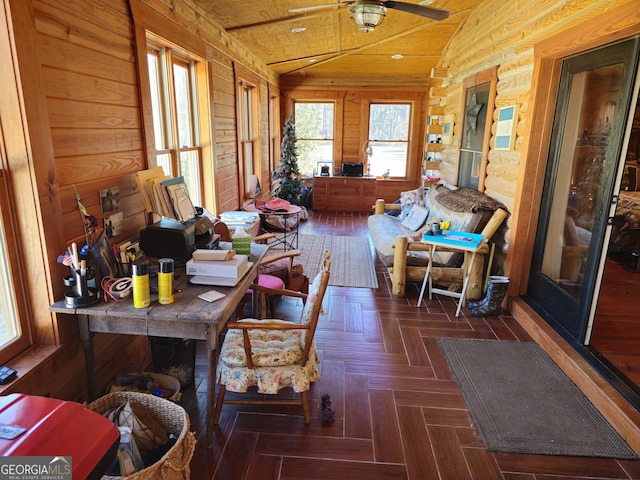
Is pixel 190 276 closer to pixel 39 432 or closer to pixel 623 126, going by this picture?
pixel 39 432

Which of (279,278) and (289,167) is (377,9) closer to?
(279,278)

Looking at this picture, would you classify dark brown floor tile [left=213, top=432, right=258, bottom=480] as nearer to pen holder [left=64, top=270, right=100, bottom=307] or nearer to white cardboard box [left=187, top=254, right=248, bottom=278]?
white cardboard box [left=187, top=254, right=248, bottom=278]

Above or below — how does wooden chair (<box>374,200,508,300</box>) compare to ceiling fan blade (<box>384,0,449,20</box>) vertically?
below

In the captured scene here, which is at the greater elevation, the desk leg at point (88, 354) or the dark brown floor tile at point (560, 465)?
the desk leg at point (88, 354)

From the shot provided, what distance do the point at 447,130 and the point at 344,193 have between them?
2.53 metres

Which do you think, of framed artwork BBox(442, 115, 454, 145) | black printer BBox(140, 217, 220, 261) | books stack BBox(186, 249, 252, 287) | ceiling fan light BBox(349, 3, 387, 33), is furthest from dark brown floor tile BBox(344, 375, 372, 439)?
framed artwork BBox(442, 115, 454, 145)

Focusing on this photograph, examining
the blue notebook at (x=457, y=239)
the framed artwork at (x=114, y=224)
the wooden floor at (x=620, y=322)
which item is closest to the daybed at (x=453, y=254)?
the blue notebook at (x=457, y=239)

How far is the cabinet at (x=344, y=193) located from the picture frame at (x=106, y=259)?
614 cm

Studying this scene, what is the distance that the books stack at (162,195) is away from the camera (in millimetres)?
2361

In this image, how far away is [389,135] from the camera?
8.57 metres

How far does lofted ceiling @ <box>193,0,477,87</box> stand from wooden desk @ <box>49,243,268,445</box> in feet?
9.29

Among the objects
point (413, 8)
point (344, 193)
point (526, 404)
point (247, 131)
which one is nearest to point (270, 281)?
point (526, 404)

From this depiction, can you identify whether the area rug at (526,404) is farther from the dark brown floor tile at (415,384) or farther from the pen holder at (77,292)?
the pen holder at (77,292)

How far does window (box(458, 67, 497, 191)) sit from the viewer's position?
174 inches
